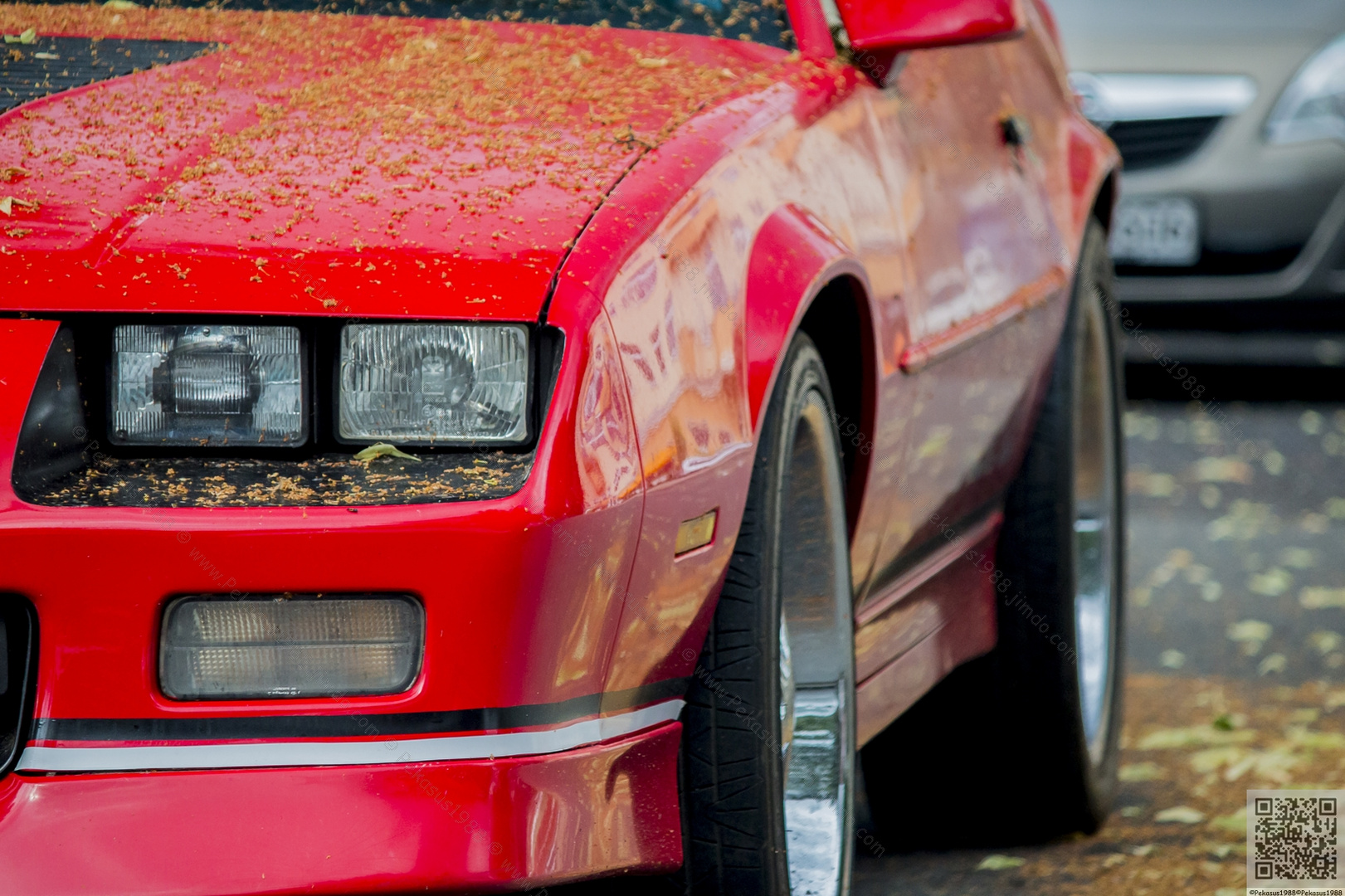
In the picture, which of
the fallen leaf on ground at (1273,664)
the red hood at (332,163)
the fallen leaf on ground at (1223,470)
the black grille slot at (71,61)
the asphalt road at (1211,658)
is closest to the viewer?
the red hood at (332,163)

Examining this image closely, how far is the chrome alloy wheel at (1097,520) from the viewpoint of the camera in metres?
4.04

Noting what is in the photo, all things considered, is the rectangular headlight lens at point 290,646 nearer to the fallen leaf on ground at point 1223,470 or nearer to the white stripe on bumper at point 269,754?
the white stripe on bumper at point 269,754

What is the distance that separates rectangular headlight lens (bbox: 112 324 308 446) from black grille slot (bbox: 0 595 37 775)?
0.19m

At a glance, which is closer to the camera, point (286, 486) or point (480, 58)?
point (286, 486)

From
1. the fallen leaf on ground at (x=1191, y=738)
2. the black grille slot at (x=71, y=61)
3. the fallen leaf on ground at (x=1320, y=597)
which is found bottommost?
the fallen leaf on ground at (x=1320, y=597)

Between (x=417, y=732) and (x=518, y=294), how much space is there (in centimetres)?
43

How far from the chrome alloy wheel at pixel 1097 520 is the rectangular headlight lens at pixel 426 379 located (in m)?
2.27

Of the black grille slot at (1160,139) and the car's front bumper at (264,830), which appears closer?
the car's front bumper at (264,830)

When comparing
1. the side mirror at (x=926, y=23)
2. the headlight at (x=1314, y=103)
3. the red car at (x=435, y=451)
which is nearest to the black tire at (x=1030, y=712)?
the red car at (x=435, y=451)

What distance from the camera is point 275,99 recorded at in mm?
2412

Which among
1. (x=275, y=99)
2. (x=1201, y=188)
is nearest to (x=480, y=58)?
(x=275, y=99)

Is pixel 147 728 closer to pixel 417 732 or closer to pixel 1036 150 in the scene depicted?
pixel 417 732

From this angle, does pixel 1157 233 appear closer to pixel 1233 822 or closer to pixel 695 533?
pixel 1233 822

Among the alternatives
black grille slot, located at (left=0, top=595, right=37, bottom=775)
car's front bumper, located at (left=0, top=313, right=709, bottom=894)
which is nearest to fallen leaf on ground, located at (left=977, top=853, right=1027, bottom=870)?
car's front bumper, located at (left=0, top=313, right=709, bottom=894)
